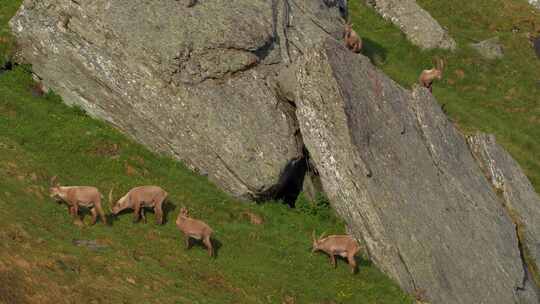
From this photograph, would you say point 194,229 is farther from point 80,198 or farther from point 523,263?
point 523,263

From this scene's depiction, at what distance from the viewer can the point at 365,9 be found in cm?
6712

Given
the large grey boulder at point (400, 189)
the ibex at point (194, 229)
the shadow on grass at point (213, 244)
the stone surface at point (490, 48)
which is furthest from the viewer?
the stone surface at point (490, 48)

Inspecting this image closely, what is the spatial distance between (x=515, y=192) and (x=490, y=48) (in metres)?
24.5

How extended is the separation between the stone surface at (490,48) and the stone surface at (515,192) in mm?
20516

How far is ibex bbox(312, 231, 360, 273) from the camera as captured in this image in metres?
32.2

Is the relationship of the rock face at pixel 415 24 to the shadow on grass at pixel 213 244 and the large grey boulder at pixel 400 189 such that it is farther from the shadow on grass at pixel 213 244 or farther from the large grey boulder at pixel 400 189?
the shadow on grass at pixel 213 244

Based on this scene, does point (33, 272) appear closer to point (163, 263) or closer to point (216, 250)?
point (163, 263)

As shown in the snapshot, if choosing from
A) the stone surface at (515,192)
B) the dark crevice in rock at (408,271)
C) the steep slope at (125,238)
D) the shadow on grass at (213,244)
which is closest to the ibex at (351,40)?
the stone surface at (515,192)

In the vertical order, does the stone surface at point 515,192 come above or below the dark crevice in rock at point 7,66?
above

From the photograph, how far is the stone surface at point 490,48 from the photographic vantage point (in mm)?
63812

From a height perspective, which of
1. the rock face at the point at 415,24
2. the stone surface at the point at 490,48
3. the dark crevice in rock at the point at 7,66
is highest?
the stone surface at the point at 490,48

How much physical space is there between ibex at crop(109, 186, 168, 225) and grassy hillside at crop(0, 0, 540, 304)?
54 cm

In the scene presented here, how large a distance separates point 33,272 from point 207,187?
12827mm

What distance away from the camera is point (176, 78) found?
36.8 m
